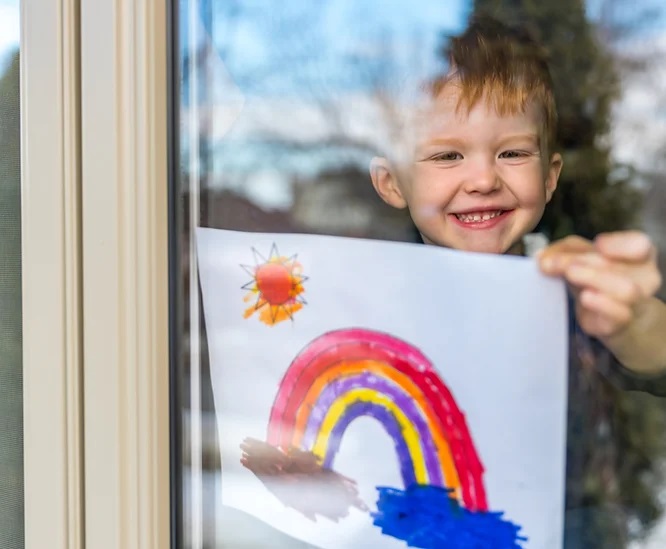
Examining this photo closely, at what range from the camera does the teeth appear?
70 centimetres

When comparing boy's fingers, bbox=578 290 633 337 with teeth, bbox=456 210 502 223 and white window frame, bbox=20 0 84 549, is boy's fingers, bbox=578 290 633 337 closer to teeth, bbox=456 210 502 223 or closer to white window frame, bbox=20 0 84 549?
teeth, bbox=456 210 502 223

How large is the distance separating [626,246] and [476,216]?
145 mm

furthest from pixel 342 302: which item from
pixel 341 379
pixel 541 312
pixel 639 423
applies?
pixel 639 423

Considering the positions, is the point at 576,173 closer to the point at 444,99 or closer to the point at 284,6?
the point at 444,99

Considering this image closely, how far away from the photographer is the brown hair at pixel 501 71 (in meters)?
0.67

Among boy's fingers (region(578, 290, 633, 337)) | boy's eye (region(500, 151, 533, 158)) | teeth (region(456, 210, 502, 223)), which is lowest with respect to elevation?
boy's fingers (region(578, 290, 633, 337))

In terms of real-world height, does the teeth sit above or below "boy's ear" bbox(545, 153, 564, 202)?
below

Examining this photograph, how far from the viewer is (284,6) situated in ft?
2.52

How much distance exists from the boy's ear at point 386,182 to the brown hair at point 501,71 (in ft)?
0.29

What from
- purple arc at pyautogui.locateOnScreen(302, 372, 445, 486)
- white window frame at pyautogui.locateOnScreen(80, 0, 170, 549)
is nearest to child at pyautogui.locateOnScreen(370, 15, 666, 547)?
purple arc at pyautogui.locateOnScreen(302, 372, 445, 486)

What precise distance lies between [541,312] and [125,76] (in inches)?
20.9

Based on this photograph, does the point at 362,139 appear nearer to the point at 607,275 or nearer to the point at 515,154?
the point at 515,154

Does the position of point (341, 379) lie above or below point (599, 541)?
above

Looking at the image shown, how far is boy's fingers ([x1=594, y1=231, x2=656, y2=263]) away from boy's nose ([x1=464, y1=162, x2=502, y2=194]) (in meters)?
0.11
